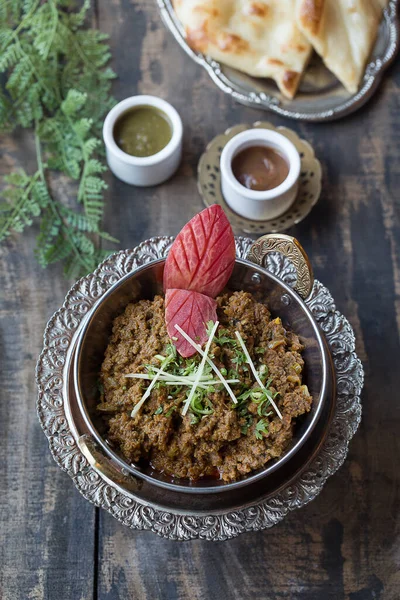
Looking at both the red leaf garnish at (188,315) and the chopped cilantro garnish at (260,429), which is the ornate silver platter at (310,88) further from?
the chopped cilantro garnish at (260,429)

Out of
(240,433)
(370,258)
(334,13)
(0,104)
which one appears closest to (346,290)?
(370,258)

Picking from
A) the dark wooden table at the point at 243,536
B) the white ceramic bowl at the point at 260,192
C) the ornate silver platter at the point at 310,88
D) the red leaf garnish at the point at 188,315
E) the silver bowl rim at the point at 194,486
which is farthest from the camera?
the ornate silver platter at the point at 310,88

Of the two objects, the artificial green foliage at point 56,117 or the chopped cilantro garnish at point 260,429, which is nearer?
the chopped cilantro garnish at point 260,429

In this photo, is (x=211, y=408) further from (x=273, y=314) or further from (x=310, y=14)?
(x=310, y=14)

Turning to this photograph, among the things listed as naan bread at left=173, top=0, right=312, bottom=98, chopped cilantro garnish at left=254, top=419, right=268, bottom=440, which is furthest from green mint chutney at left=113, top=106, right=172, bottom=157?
chopped cilantro garnish at left=254, top=419, right=268, bottom=440

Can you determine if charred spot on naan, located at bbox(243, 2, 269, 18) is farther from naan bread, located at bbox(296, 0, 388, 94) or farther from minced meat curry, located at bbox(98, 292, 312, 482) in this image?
minced meat curry, located at bbox(98, 292, 312, 482)

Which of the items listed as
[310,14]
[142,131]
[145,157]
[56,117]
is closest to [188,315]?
[145,157]

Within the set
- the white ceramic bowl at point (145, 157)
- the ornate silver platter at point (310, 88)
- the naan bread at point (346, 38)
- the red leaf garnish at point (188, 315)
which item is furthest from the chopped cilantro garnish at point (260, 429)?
the naan bread at point (346, 38)
